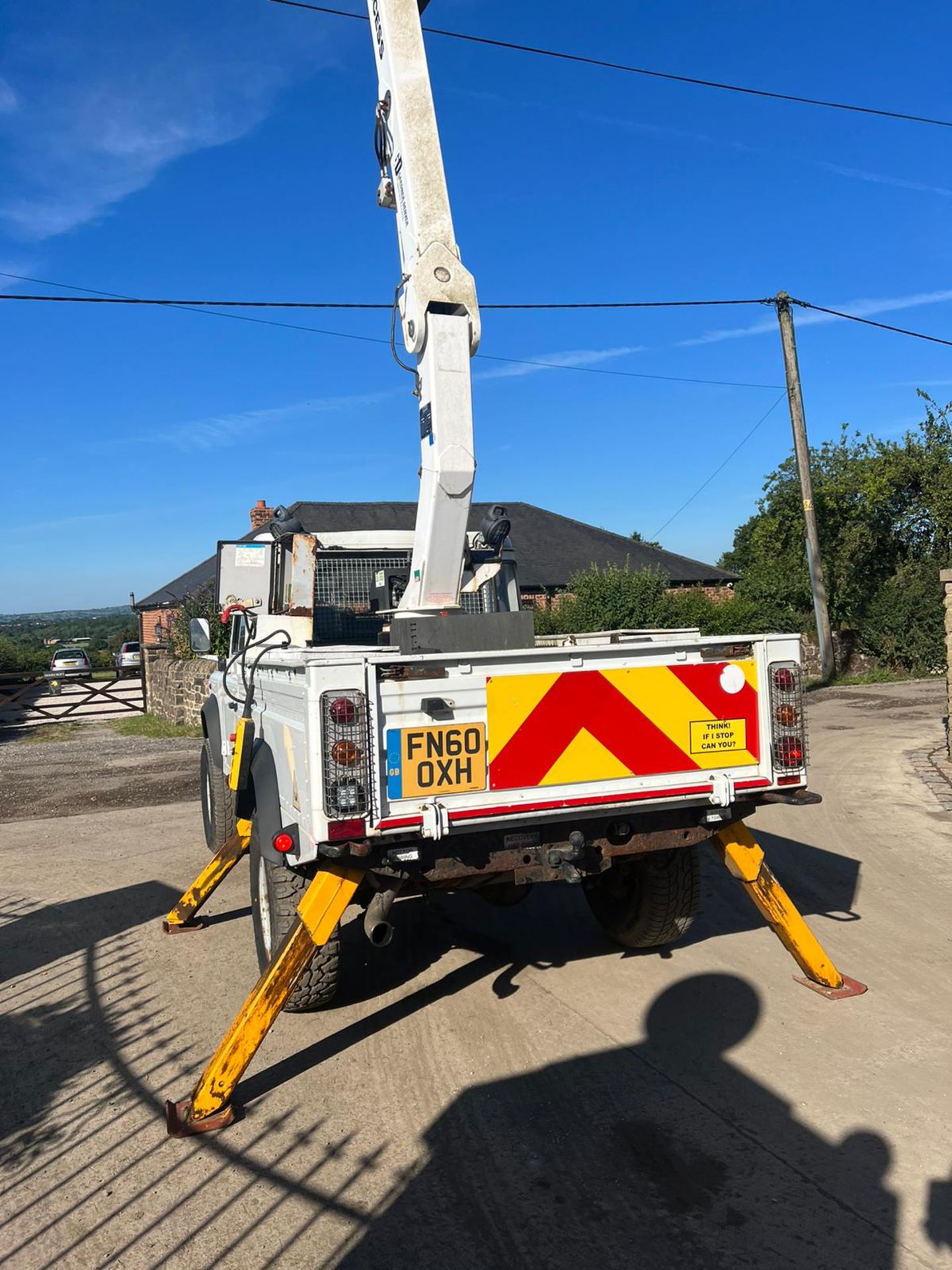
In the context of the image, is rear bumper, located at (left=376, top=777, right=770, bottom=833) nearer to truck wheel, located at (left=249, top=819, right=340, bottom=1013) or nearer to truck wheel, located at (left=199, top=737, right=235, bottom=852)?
truck wheel, located at (left=249, top=819, right=340, bottom=1013)

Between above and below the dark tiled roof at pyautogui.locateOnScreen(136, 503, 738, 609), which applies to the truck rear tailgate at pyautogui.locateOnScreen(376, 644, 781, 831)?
below

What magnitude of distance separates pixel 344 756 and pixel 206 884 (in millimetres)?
2932

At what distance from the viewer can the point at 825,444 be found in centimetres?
3372

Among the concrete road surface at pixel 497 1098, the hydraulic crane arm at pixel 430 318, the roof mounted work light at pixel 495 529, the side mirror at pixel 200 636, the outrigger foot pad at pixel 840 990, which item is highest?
the hydraulic crane arm at pixel 430 318

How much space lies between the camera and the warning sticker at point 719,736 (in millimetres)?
4445

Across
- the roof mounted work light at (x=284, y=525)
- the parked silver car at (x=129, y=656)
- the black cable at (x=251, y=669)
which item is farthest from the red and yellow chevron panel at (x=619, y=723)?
the parked silver car at (x=129, y=656)

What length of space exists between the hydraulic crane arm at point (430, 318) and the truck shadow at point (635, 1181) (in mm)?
2671

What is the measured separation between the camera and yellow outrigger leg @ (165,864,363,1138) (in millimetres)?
3861

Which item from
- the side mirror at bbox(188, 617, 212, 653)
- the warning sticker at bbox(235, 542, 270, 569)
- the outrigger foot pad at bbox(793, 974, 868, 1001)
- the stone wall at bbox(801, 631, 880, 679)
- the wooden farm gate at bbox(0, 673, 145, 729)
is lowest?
the outrigger foot pad at bbox(793, 974, 868, 1001)

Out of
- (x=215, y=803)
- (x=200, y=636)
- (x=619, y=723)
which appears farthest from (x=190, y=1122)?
(x=215, y=803)

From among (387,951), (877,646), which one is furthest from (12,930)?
(877,646)

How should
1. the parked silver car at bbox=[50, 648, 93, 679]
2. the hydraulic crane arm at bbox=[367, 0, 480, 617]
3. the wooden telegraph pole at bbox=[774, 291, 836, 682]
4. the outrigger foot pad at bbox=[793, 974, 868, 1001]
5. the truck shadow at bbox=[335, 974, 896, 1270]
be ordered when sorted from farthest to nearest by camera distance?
the parked silver car at bbox=[50, 648, 93, 679] → the wooden telegraph pole at bbox=[774, 291, 836, 682] → the hydraulic crane arm at bbox=[367, 0, 480, 617] → the outrigger foot pad at bbox=[793, 974, 868, 1001] → the truck shadow at bbox=[335, 974, 896, 1270]

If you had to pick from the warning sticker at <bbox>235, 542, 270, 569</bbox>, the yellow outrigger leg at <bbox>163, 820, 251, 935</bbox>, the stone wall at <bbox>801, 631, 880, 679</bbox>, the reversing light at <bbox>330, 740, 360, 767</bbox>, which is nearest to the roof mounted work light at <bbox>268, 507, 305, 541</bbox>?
the warning sticker at <bbox>235, 542, 270, 569</bbox>

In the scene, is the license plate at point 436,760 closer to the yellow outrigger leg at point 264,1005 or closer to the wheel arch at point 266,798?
the yellow outrigger leg at point 264,1005
